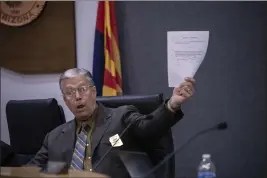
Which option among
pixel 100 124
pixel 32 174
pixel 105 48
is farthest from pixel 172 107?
pixel 105 48

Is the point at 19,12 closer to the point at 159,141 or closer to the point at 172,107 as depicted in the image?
the point at 159,141

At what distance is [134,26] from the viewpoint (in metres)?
3.68

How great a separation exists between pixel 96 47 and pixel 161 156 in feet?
5.68

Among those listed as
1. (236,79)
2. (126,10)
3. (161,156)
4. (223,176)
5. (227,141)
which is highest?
(126,10)

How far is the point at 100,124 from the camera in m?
2.23

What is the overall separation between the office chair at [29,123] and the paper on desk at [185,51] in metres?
1.02

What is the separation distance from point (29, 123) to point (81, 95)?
410mm

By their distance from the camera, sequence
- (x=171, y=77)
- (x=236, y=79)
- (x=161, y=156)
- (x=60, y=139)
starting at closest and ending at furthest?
(x=171, y=77) < (x=161, y=156) < (x=60, y=139) < (x=236, y=79)

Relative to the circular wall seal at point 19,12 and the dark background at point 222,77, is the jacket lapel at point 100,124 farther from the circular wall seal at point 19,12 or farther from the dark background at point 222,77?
the circular wall seal at point 19,12

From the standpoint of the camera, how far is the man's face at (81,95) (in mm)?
2242

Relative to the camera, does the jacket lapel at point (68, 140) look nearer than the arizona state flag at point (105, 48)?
Yes

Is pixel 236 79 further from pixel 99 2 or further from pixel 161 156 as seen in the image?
pixel 161 156

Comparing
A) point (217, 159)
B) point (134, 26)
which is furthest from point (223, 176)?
point (134, 26)

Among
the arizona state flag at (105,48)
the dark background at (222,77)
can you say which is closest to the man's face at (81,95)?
the arizona state flag at (105,48)
